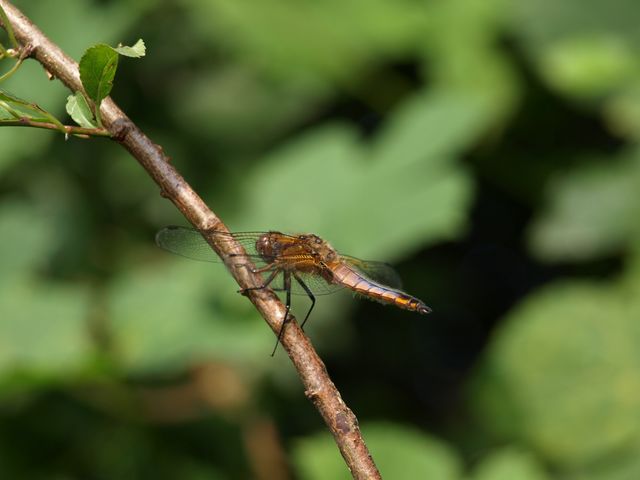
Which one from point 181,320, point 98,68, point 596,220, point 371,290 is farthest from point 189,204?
point 596,220

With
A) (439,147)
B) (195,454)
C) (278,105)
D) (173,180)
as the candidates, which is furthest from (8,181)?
(173,180)

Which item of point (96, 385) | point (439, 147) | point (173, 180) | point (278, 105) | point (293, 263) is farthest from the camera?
point (278, 105)

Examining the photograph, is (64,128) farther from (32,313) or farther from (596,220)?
(596,220)

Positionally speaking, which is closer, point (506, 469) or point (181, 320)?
point (506, 469)

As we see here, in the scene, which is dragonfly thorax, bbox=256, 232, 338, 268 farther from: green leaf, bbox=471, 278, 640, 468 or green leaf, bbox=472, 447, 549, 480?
green leaf, bbox=471, 278, 640, 468

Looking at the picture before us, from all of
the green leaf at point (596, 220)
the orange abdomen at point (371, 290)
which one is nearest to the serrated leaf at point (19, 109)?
the orange abdomen at point (371, 290)

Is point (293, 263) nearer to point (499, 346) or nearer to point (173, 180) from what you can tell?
point (173, 180)
